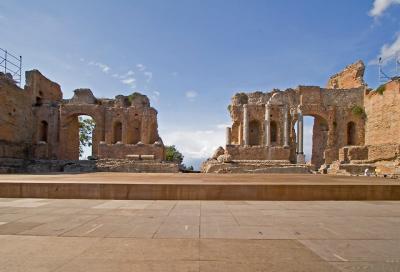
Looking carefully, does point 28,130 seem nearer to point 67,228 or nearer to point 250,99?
point 250,99

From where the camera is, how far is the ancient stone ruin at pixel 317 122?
96.6 feet

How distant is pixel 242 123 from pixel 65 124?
67.0ft

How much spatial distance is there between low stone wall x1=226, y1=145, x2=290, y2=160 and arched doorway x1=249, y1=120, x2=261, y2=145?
519 cm

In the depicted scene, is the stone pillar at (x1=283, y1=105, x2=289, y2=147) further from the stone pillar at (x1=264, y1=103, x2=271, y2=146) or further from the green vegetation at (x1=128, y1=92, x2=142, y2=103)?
the green vegetation at (x1=128, y1=92, x2=142, y2=103)

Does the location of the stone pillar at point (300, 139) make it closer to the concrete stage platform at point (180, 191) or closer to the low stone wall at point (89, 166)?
the low stone wall at point (89, 166)

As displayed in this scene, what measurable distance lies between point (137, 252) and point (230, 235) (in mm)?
1515

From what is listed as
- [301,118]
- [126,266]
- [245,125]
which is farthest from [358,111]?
[126,266]

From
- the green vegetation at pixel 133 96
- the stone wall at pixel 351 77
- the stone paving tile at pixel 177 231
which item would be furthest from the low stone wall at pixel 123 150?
the stone wall at pixel 351 77

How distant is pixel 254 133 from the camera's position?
35.2 metres

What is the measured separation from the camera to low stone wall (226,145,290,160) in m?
29.5

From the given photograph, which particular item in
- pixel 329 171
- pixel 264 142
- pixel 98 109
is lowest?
pixel 329 171

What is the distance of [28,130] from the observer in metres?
32.7

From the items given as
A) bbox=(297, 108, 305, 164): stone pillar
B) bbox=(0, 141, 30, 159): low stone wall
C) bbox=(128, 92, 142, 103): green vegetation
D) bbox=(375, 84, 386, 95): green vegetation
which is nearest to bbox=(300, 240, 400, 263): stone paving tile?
bbox=(297, 108, 305, 164): stone pillar

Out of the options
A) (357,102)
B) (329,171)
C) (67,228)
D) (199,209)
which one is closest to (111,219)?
(67,228)
